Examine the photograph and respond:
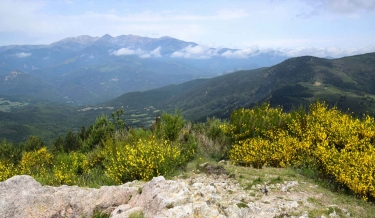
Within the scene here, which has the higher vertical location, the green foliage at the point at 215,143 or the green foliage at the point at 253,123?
the green foliage at the point at 253,123

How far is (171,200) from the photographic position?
5430 mm

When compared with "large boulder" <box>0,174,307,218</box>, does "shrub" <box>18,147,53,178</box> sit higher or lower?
lower

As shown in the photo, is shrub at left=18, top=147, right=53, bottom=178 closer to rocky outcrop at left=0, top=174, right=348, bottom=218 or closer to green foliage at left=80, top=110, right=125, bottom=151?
green foliage at left=80, top=110, right=125, bottom=151

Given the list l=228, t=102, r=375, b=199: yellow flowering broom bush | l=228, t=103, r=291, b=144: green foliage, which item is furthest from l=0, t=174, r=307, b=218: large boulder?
l=228, t=103, r=291, b=144: green foliage

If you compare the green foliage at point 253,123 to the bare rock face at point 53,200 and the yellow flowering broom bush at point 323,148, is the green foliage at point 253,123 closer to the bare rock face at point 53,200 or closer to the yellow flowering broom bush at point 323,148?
the yellow flowering broom bush at point 323,148

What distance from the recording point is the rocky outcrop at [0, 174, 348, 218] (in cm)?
532

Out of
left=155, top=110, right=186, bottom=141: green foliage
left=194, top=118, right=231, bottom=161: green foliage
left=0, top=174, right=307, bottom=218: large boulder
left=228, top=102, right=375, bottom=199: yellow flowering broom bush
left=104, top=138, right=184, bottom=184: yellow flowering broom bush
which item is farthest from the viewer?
left=155, top=110, right=186, bottom=141: green foliage

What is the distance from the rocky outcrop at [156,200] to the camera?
5.32 metres

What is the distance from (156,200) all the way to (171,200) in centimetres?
39

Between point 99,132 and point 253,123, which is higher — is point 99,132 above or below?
below

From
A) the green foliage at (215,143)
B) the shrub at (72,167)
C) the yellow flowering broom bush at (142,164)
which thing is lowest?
the shrub at (72,167)

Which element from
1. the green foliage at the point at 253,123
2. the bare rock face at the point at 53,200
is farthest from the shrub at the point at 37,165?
the green foliage at the point at 253,123

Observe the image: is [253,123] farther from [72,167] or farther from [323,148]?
[72,167]

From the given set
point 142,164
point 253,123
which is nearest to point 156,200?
point 142,164
